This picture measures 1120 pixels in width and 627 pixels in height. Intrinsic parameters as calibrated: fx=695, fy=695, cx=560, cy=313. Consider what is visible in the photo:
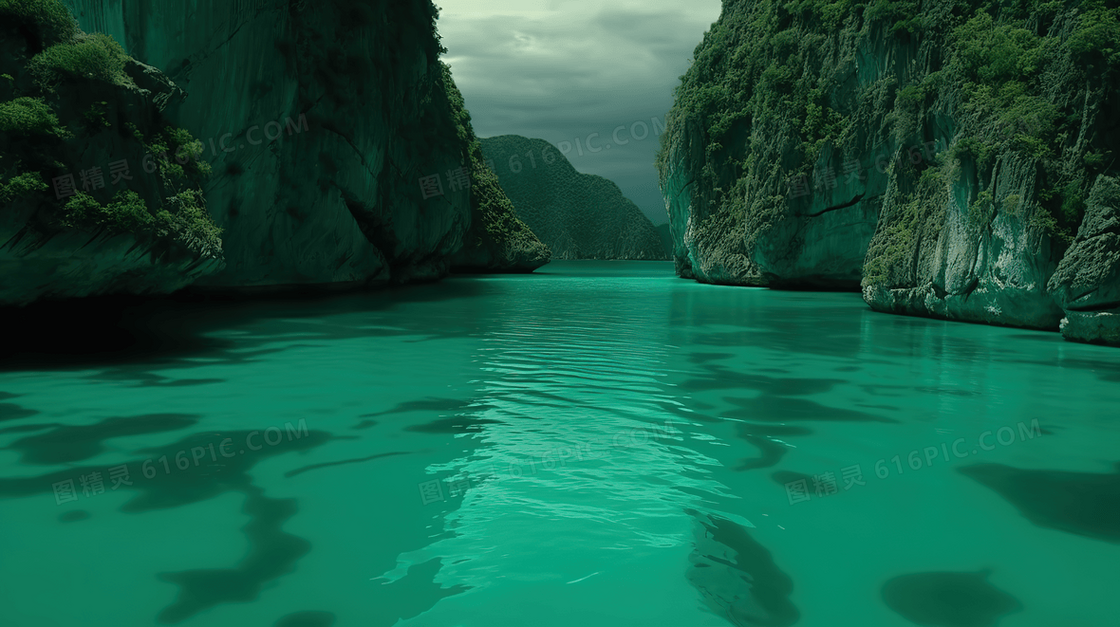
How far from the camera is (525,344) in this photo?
12.3 m

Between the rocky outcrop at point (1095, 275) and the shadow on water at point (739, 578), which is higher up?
the rocky outcrop at point (1095, 275)

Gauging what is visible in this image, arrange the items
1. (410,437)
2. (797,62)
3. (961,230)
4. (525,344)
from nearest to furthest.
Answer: (410,437)
(525,344)
(961,230)
(797,62)

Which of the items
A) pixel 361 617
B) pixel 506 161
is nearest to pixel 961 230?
pixel 361 617

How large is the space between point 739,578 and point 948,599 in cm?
95

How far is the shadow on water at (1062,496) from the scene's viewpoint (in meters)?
4.14

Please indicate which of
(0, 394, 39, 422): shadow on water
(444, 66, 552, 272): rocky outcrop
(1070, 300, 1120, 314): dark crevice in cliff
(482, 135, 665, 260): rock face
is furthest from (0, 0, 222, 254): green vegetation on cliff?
(482, 135, 665, 260): rock face

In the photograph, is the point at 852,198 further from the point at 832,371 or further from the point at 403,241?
the point at 832,371

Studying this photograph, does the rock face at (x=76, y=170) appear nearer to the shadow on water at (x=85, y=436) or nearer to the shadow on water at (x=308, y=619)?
the shadow on water at (x=85, y=436)

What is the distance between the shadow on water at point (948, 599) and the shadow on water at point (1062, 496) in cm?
109

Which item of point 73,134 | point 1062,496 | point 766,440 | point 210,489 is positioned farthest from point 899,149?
point 210,489

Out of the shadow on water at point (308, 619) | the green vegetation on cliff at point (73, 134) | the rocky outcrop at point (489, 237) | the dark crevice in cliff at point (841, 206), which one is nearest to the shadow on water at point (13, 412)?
the green vegetation on cliff at point (73, 134)

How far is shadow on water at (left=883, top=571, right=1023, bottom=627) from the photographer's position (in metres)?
3.10

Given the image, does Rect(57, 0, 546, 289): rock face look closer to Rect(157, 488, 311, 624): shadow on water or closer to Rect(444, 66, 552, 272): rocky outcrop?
Rect(157, 488, 311, 624): shadow on water

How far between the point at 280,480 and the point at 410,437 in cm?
131
